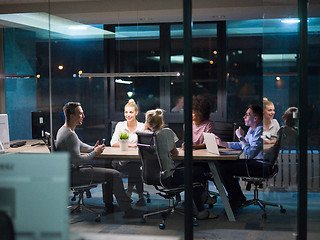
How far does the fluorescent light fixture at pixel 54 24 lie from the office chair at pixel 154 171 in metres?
1.60

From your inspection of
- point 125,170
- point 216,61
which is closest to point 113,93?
point 125,170

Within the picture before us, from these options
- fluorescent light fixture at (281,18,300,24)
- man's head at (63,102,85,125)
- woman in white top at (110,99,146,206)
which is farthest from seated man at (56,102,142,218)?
fluorescent light fixture at (281,18,300,24)

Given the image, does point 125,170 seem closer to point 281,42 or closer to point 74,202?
point 74,202

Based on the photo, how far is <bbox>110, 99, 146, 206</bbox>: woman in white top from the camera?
19.3 feet

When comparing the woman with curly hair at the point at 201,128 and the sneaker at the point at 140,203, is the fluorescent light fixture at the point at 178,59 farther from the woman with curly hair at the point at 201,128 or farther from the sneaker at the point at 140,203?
the sneaker at the point at 140,203

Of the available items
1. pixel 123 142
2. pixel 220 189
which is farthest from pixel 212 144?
pixel 123 142

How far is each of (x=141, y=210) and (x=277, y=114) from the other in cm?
229

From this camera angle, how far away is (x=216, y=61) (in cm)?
825

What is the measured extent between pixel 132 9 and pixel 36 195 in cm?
552

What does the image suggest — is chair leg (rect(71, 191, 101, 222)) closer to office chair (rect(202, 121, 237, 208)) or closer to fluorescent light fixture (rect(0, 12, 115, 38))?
fluorescent light fixture (rect(0, 12, 115, 38))

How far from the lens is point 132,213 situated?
580 cm

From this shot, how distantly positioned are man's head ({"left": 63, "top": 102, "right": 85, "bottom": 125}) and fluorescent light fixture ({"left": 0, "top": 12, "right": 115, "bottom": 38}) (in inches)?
37.5

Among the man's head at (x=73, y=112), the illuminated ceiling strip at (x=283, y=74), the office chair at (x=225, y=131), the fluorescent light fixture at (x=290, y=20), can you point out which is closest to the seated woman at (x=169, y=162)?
the man's head at (x=73, y=112)

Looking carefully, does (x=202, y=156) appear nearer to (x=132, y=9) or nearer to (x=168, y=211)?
(x=168, y=211)
